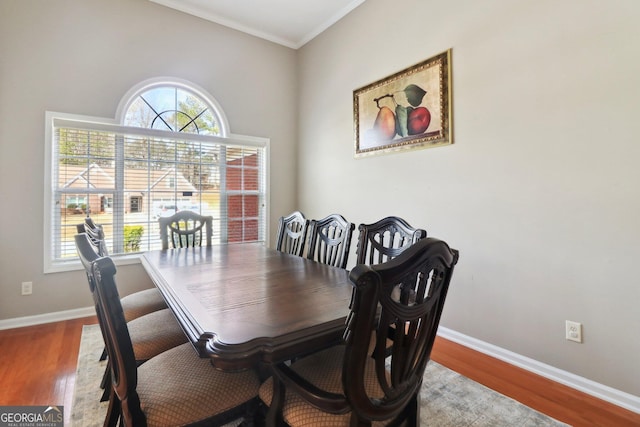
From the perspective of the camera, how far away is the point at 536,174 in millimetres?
2131

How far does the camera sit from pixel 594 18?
6.11ft

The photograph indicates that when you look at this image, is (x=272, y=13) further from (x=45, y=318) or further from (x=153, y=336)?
(x=45, y=318)

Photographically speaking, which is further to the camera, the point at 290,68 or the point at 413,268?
the point at 290,68

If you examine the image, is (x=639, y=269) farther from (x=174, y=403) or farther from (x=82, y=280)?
(x=82, y=280)

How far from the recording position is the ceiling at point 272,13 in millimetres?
3520

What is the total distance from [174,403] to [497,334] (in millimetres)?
2273

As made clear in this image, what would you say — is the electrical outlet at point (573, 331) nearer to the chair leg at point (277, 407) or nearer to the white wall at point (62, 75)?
the chair leg at point (277, 407)

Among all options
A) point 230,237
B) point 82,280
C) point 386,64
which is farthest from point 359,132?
point 82,280

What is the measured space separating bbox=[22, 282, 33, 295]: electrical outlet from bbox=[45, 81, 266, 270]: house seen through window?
223mm

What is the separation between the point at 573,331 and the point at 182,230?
122 inches

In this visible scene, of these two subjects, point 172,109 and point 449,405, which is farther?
point 172,109

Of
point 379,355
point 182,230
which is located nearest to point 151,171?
point 182,230

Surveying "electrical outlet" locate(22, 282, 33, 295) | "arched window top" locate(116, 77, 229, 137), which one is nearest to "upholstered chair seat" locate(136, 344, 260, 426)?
"electrical outlet" locate(22, 282, 33, 295)

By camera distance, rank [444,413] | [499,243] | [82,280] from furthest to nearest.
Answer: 1. [82,280]
2. [499,243]
3. [444,413]
